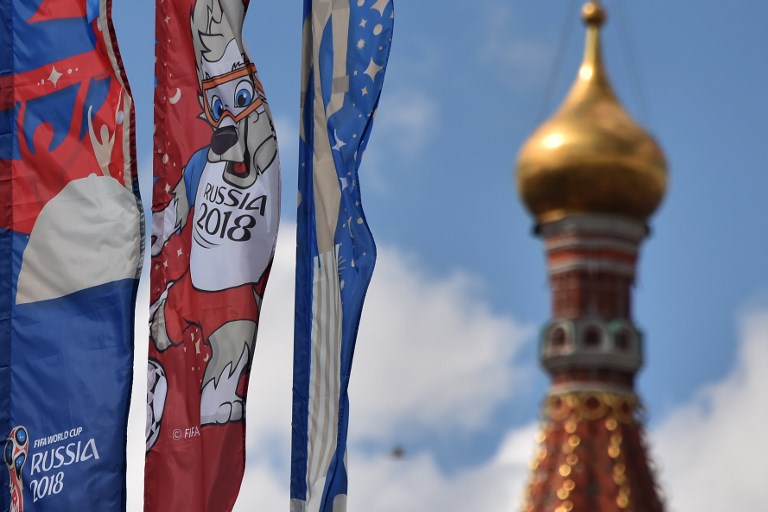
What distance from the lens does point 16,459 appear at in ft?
73.7

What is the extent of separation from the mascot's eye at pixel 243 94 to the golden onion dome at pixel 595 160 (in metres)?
31.8

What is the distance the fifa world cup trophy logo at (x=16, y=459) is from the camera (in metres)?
22.3

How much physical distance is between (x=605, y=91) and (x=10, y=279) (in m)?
34.7

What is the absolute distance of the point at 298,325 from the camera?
2283 centimetres

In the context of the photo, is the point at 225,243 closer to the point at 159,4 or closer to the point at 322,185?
the point at 322,185

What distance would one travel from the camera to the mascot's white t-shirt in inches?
920

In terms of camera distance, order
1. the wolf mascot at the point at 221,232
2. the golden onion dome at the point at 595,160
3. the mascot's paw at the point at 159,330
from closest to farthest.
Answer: the wolf mascot at the point at 221,232
the mascot's paw at the point at 159,330
the golden onion dome at the point at 595,160

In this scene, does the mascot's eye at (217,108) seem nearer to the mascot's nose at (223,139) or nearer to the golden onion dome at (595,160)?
the mascot's nose at (223,139)

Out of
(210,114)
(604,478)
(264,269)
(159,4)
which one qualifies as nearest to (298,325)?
(264,269)

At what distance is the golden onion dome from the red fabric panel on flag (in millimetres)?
31636

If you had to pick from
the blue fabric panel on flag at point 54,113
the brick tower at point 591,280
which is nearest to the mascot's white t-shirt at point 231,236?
the blue fabric panel on flag at point 54,113

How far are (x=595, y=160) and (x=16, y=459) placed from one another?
34.7 metres

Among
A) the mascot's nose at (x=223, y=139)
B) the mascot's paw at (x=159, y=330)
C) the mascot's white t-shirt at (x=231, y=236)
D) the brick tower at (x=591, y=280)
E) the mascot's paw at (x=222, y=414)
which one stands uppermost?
the brick tower at (x=591, y=280)

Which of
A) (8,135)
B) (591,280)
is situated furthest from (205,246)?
(591,280)
